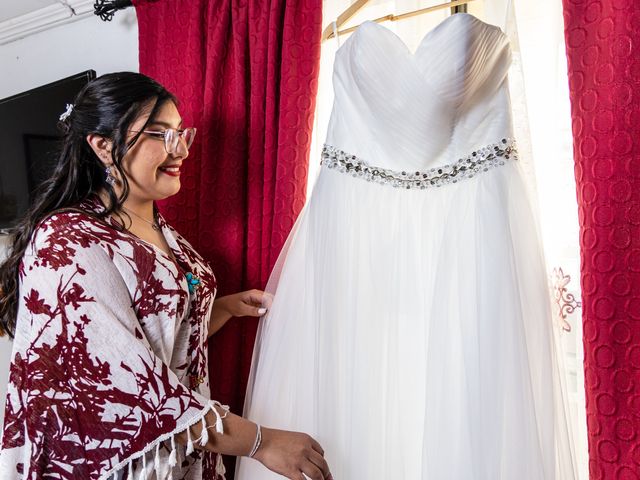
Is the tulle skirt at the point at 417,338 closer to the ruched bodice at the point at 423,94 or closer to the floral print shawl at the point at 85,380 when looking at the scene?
the ruched bodice at the point at 423,94

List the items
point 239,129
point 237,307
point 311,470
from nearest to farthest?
1. point 311,470
2. point 237,307
3. point 239,129

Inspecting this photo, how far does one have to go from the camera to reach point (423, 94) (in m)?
→ 0.89

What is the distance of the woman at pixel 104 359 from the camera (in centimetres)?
87

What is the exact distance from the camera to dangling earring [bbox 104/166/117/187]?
42.1 inches

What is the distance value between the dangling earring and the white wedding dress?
0.40m

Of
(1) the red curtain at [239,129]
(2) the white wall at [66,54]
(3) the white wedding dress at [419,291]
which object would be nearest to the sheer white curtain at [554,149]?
(3) the white wedding dress at [419,291]

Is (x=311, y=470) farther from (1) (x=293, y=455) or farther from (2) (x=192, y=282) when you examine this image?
(2) (x=192, y=282)

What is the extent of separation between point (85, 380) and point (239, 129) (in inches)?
28.6

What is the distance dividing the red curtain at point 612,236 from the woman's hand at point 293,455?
19.0 inches

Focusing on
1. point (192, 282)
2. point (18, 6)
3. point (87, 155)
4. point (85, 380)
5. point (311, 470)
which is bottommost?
point (311, 470)

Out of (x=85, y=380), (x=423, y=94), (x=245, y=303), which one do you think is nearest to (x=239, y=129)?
(x=245, y=303)

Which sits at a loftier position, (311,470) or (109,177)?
(109,177)

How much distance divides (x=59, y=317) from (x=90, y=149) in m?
0.38

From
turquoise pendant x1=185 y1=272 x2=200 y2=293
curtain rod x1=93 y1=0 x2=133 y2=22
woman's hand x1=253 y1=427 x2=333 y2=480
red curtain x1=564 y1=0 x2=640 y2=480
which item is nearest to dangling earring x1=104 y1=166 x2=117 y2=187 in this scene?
turquoise pendant x1=185 y1=272 x2=200 y2=293
